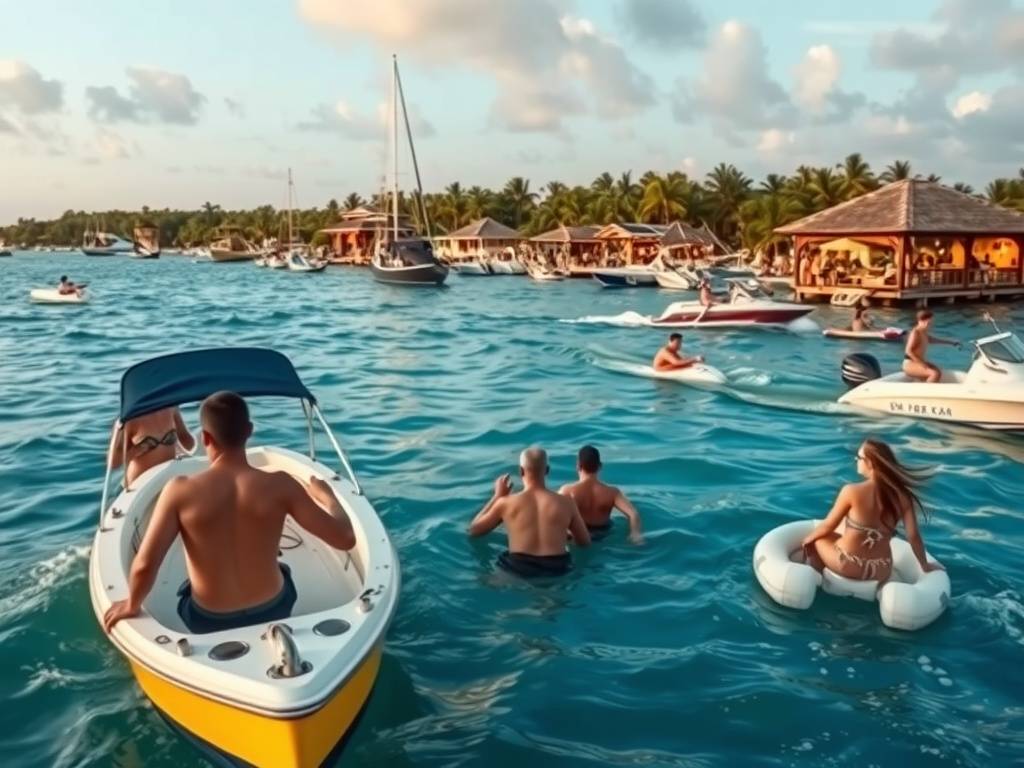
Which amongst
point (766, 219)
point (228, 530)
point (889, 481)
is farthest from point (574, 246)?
point (228, 530)

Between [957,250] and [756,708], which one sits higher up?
[957,250]

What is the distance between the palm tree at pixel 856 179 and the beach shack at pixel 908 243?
88.5ft

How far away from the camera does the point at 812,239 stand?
40.8m

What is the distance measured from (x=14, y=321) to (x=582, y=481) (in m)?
30.4

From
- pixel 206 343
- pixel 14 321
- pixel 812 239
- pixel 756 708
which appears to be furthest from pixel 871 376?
pixel 14 321

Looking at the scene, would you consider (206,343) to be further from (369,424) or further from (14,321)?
(369,424)

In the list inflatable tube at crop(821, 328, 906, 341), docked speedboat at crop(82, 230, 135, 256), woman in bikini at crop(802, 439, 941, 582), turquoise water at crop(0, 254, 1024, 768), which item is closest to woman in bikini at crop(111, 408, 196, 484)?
turquoise water at crop(0, 254, 1024, 768)

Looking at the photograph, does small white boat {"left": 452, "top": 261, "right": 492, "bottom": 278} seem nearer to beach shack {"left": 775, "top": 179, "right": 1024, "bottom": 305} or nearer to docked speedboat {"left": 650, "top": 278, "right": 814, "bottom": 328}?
beach shack {"left": 775, "top": 179, "right": 1024, "bottom": 305}

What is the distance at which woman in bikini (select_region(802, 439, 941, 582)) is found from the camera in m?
6.54

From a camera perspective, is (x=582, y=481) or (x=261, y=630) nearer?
(x=261, y=630)

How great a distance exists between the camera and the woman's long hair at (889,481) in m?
6.49

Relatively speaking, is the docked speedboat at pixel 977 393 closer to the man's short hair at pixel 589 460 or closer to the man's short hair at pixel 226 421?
the man's short hair at pixel 589 460

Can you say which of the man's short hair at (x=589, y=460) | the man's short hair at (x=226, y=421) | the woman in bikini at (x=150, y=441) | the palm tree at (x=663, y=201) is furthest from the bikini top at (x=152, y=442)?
the palm tree at (x=663, y=201)

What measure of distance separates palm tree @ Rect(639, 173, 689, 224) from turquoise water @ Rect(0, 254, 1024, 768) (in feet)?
216
